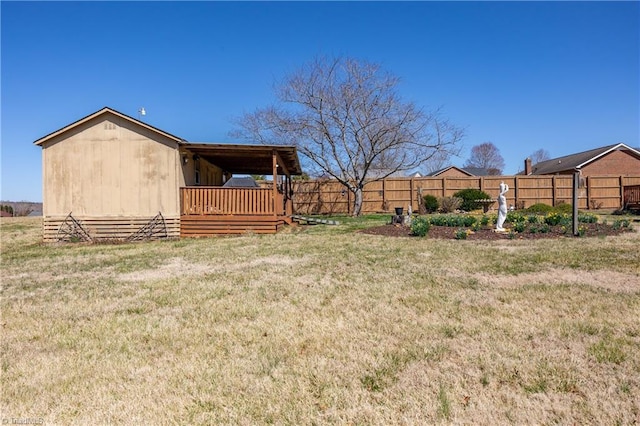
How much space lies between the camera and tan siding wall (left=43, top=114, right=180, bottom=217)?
11.5m

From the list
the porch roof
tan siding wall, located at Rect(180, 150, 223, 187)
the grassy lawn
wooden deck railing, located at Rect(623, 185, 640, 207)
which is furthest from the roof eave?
wooden deck railing, located at Rect(623, 185, 640, 207)

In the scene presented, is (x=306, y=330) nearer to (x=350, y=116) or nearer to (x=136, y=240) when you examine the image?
(x=136, y=240)

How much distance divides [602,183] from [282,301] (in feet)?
80.3

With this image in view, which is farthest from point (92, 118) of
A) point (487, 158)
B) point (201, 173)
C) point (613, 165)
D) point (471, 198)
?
point (487, 158)

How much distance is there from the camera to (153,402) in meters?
2.32

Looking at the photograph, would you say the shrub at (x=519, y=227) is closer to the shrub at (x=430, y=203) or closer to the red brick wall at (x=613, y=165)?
the shrub at (x=430, y=203)

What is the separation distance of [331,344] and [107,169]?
10903mm

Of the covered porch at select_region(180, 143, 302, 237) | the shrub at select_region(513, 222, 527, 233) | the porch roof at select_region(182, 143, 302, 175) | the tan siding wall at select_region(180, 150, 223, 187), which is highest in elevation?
the porch roof at select_region(182, 143, 302, 175)

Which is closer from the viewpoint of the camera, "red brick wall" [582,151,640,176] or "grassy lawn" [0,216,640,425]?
"grassy lawn" [0,216,640,425]

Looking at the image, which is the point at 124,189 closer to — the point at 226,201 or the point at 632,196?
the point at 226,201

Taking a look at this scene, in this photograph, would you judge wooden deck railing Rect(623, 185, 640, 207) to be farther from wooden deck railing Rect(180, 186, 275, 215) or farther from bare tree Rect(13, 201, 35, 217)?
bare tree Rect(13, 201, 35, 217)

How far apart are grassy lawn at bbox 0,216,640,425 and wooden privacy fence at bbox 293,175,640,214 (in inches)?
614

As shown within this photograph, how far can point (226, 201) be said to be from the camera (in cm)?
1209

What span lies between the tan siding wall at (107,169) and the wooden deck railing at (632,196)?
2004cm
